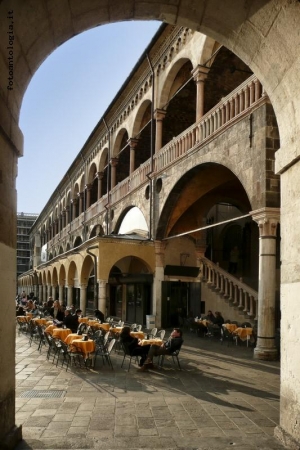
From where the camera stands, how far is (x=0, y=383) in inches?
184

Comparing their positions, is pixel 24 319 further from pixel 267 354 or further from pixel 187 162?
pixel 267 354

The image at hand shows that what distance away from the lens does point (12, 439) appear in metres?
4.91

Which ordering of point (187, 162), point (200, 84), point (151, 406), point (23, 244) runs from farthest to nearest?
point (23, 244) → point (187, 162) → point (200, 84) → point (151, 406)

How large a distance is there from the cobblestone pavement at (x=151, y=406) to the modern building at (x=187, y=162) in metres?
0.67

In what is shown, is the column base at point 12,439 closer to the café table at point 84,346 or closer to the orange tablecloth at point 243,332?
the café table at point 84,346

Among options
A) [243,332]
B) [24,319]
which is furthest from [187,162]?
[24,319]

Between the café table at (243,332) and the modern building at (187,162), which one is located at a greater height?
the modern building at (187,162)

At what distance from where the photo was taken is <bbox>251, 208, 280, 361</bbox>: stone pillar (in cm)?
1121

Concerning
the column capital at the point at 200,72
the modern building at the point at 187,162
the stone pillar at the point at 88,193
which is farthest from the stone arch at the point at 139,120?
the stone pillar at the point at 88,193

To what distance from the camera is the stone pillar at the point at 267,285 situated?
11211 millimetres

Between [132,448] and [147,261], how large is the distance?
1325 cm

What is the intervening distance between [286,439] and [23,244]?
90.0 meters

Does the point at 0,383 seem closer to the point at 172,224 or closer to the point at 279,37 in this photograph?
the point at 279,37

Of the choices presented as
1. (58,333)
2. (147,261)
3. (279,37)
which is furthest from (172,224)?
(279,37)
